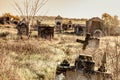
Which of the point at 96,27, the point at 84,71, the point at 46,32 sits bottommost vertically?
the point at 84,71

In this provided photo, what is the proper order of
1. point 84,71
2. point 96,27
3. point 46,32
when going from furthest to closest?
1. point 96,27
2. point 46,32
3. point 84,71

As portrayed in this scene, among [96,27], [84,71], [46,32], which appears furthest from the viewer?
[96,27]

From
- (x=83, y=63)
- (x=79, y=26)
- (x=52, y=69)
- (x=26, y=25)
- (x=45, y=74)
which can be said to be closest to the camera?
(x=83, y=63)

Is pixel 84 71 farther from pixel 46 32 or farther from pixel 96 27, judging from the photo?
pixel 96 27

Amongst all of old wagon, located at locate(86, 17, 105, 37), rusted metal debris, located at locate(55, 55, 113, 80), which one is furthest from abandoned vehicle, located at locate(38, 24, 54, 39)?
rusted metal debris, located at locate(55, 55, 113, 80)

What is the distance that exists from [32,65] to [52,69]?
0.84 metres

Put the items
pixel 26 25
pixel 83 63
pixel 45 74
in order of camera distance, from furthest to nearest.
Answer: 1. pixel 26 25
2. pixel 45 74
3. pixel 83 63

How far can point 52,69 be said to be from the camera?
484 inches

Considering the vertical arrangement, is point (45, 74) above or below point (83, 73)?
below

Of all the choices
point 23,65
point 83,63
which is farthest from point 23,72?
point 83,63

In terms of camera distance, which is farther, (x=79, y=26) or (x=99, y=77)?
(x=79, y=26)

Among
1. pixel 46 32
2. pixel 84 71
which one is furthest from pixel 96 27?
pixel 84 71

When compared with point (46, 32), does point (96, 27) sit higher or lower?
higher

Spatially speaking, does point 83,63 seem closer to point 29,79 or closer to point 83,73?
point 83,73
